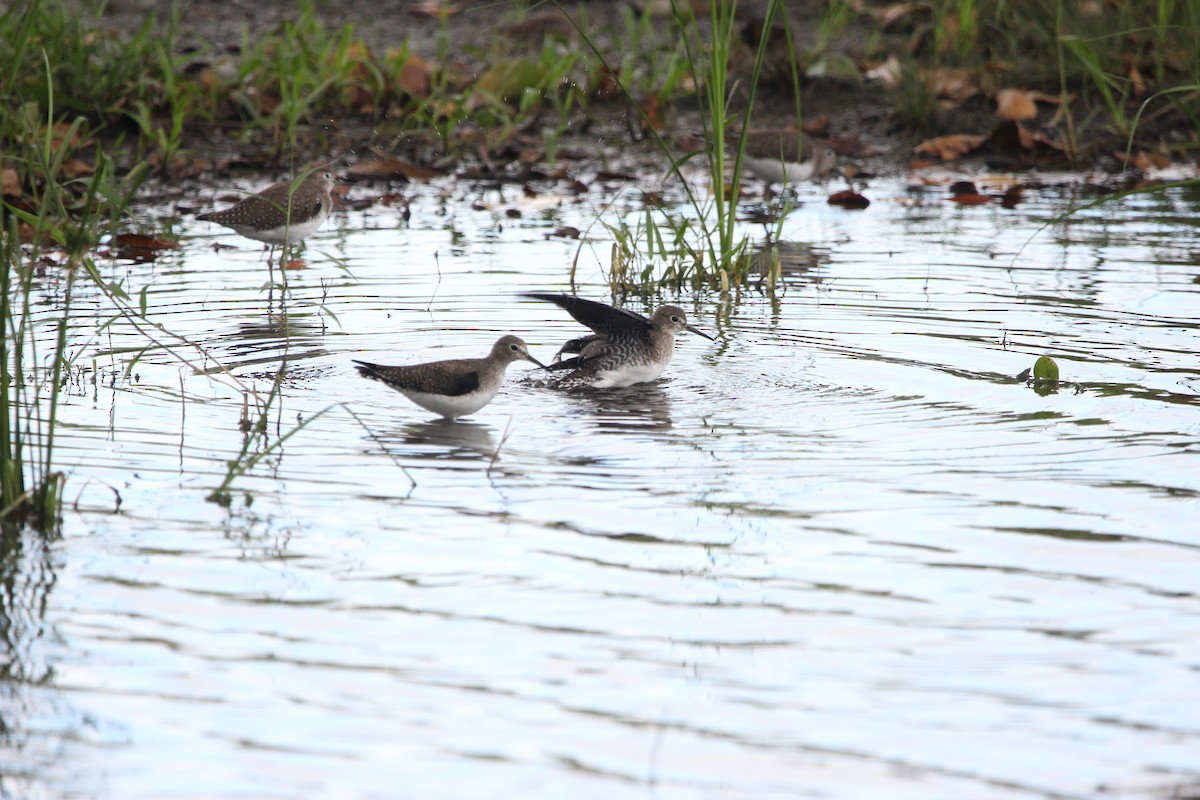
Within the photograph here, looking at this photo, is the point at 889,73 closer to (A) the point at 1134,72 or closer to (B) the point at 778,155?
(A) the point at 1134,72

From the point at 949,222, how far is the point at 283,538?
28.0 feet

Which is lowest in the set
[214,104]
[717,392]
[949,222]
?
[717,392]

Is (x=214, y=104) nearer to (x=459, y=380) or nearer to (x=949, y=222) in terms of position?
(x=949, y=222)

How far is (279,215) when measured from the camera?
36.6ft

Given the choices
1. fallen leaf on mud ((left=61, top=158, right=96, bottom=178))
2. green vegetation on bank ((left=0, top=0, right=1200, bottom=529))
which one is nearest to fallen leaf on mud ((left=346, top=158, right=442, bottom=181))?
green vegetation on bank ((left=0, top=0, right=1200, bottom=529))

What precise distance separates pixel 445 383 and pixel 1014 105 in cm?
958

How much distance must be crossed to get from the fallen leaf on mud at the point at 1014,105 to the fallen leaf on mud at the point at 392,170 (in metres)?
5.52

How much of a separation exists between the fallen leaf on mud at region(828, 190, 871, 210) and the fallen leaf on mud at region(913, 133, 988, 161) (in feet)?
5.65

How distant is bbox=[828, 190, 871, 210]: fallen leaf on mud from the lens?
13438 mm

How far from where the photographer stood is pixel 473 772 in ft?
12.6

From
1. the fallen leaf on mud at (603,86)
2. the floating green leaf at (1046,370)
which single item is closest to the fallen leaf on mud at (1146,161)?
the fallen leaf on mud at (603,86)

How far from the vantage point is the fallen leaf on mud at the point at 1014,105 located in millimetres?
15148

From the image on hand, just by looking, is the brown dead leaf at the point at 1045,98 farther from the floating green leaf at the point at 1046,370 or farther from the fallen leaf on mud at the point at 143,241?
the fallen leaf on mud at the point at 143,241

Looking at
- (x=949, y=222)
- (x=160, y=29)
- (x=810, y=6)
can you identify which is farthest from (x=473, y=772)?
(x=810, y=6)
